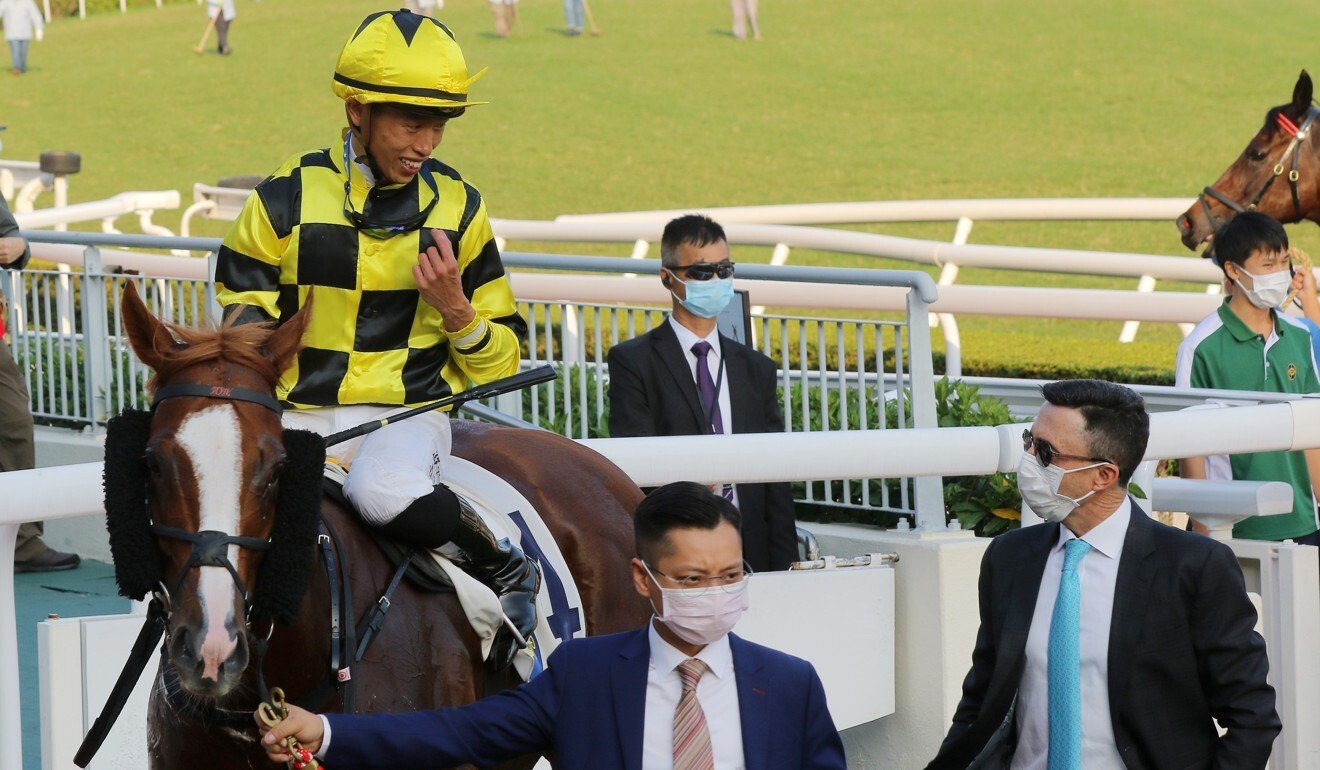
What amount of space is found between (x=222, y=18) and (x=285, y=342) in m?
38.5

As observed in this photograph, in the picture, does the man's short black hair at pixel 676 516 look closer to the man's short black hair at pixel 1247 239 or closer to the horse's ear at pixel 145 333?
the horse's ear at pixel 145 333

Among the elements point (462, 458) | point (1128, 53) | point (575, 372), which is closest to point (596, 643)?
point (462, 458)

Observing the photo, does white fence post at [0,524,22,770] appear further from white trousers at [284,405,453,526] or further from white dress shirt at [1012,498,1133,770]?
white dress shirt at [1012,498,1133,770]

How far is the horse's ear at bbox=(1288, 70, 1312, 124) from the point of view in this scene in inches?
317

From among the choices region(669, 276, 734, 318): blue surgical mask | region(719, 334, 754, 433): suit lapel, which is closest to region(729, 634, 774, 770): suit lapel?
region(719, 334, 754, 433): suit lapel

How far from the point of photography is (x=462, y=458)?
446 centimetres

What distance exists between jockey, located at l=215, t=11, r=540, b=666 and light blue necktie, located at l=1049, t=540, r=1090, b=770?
114cm

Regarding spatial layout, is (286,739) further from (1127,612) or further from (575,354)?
(575,354)

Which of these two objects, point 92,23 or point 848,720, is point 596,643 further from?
point 92,23

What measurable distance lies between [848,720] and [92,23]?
1868 inches

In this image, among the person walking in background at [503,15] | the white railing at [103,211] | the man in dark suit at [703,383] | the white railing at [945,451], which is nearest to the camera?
the white railing at [945,451]

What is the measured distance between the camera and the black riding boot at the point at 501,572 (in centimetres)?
377

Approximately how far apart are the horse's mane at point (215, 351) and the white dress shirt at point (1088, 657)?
1510mm

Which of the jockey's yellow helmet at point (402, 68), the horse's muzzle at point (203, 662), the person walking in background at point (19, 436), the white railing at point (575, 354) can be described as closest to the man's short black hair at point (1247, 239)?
the white railing at point (575, 354)
